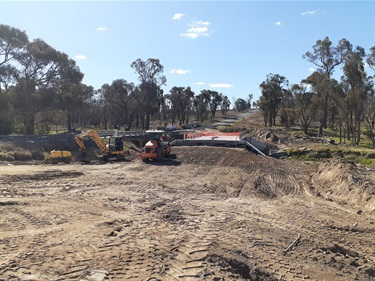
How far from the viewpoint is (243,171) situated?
82.9 ft

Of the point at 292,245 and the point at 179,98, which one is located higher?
the point at 179,98

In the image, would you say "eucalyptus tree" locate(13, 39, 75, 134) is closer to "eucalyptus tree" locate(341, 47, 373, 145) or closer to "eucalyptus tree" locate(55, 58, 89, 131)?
"eucalyptus tree" locate(55, 58, 89, 131)

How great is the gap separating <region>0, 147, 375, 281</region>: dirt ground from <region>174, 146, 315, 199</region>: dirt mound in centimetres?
16

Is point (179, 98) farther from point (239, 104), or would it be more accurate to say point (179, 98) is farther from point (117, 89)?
point (239, 104)

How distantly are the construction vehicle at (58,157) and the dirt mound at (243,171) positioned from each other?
923 centimetres

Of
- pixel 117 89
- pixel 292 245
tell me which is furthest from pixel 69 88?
pixel 292 245

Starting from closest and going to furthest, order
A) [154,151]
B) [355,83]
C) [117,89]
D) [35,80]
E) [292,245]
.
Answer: [292,245] < [154,151] < [355,83] < [35,80] < [117,89]

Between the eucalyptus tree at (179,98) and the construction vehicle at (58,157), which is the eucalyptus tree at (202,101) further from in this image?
the construction vehicle at (58,157)

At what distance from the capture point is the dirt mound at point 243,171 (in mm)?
19234

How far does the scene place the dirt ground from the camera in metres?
8.20

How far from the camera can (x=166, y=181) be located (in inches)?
818

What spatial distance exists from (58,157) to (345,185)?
21.2 meters

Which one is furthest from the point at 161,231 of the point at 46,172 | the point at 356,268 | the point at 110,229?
the point at 46,172

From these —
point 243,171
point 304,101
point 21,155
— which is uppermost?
point 304,101
